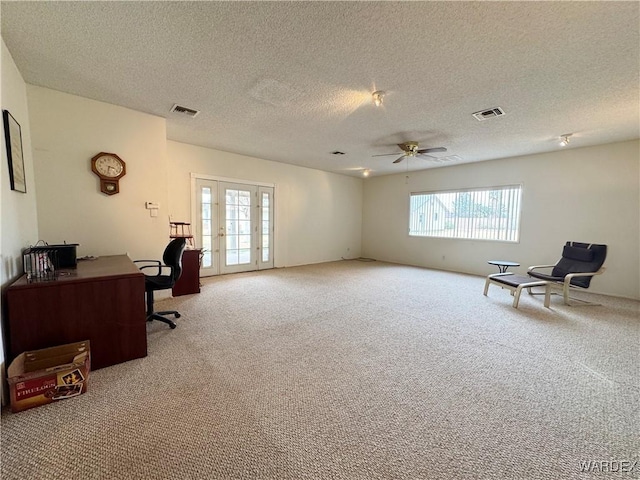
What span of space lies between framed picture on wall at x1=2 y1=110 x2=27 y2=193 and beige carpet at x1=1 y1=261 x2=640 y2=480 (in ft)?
5.76

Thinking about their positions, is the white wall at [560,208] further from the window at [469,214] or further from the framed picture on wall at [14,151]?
the framed picture on wall at [14,151]

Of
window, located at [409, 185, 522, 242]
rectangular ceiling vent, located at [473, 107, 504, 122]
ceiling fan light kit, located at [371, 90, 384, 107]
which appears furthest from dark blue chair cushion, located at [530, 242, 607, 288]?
ceiling fan light kit, located at [371, 90, 384, 107]

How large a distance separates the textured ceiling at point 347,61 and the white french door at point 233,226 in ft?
5.69

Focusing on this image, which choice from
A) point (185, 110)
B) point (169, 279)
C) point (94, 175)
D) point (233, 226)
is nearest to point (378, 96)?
point (185, 110)

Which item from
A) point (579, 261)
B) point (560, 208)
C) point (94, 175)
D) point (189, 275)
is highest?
point (94, 175)

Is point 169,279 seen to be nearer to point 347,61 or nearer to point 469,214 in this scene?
point 347,61

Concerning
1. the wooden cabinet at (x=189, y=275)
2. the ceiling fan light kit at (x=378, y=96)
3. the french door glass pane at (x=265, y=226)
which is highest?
the ceiling fan light kit at (x=378, y=96)

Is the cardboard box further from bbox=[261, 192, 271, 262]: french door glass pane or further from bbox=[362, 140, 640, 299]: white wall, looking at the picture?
bbox=[362, 140, 640, 299]: white wall

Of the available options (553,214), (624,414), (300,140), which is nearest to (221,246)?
(300,140)

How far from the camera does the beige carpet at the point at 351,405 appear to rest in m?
1.33

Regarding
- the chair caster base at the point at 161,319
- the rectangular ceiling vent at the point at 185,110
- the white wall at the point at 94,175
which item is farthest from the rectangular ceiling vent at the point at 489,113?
the chair caster base at the point at 161,319

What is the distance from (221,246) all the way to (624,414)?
569 centimetres

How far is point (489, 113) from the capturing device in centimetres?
332

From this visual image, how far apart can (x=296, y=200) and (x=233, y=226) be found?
6.02 ft
